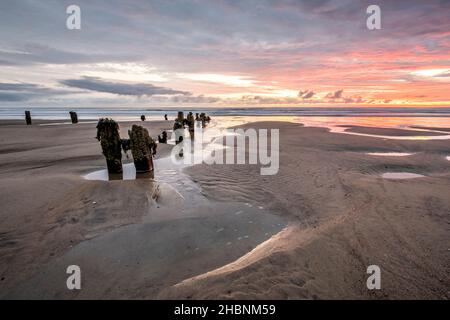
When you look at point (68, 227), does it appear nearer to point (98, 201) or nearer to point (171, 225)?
point (98, 201)

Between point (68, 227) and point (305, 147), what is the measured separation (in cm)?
1288

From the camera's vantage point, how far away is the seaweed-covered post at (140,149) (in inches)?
369

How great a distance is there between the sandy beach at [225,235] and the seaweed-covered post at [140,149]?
111 centimetres

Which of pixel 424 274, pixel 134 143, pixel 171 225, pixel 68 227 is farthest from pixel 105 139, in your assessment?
pixel 424 274

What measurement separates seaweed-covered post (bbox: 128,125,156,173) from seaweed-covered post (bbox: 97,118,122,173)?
0.52m

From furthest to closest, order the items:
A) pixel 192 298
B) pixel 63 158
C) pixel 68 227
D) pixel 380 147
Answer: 1. pixel 380 147
2. pixel 63 158
3. pixel 68 227
4. pixel 192 298

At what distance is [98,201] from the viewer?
253 inches

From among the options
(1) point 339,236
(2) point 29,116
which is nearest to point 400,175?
(1) point 339,236

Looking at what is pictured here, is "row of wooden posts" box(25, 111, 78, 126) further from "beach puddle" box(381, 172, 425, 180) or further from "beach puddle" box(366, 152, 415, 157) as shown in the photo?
"beach puddle" box(381, 172, 425, 180)

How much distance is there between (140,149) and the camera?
9.39 m

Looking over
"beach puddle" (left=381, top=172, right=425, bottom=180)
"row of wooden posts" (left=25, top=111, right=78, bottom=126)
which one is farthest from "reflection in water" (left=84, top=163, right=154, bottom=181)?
"row of wooden posts" (left=25, top=111, right=78, bottom=126)

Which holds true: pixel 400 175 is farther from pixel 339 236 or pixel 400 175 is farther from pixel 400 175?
pixel 339 236

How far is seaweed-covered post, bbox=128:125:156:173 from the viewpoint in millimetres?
9383

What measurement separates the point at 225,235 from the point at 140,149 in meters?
5.60
